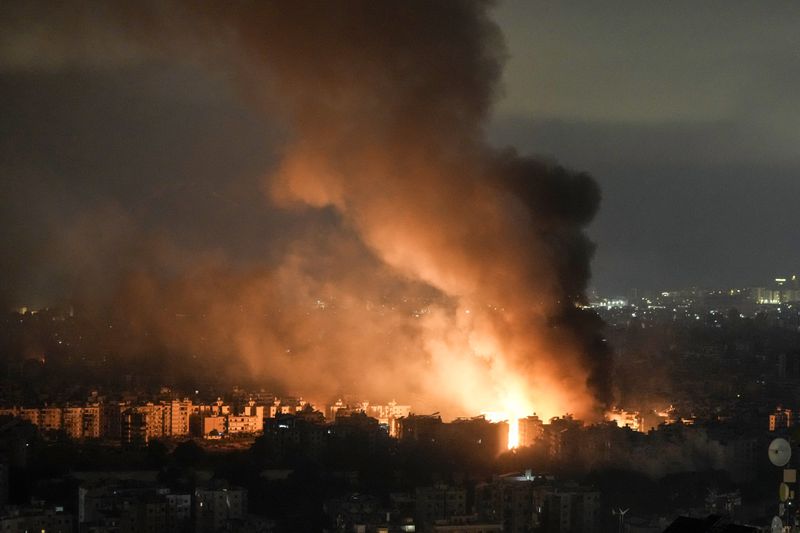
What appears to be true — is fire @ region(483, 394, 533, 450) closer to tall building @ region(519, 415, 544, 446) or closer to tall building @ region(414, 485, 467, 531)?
tall building @ region(519, 415, 544, 446)

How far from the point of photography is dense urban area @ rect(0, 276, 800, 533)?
1030 centimetres

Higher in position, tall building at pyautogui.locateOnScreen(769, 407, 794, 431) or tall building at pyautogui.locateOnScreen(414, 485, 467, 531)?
tall building at pyautogui.locateOnScreen(769, 407, 794, 431)

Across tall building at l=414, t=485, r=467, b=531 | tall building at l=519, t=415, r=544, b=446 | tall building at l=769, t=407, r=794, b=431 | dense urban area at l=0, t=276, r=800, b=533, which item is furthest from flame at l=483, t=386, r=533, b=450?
tall building at l=414, t=485, r=467, b=531

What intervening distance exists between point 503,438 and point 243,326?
6.10 m

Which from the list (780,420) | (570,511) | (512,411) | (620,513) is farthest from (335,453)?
(780,420)

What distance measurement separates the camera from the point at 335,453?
1279cm

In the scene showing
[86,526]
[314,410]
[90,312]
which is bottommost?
[86,526]

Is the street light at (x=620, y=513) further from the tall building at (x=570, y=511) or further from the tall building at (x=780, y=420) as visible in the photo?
the tall building at (x=780, y=420)

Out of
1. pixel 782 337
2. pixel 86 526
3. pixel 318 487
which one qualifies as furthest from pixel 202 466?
pixel 782 337

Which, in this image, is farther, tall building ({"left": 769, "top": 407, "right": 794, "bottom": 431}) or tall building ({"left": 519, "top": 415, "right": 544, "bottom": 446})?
tall building ({"left": 769, "top": 407, "right": 794, "bottom": 431})

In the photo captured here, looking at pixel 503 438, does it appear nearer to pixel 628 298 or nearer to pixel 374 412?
pixel 374 412

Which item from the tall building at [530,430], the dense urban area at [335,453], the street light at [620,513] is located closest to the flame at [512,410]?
the tall building at [530,430]

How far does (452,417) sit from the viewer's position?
47.9ft

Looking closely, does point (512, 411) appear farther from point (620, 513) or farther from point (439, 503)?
point (439, 503)
